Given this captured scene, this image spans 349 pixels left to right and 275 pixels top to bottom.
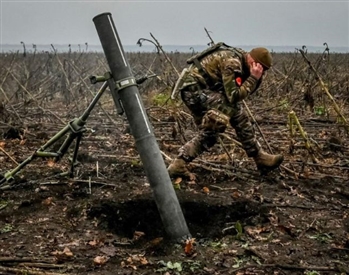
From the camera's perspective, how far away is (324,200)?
18.0 feet

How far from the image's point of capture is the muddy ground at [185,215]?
3.97 m

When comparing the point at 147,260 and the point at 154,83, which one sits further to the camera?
the point at 154,83

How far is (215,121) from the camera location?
5770mm

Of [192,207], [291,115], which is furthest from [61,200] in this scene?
[291,115]

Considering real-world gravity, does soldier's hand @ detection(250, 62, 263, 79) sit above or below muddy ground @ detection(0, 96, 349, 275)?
above

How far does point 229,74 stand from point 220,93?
1.30ft

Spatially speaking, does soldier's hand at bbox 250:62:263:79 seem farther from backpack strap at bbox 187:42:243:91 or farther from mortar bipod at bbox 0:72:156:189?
mortar bipod at bbox 0:72:156:189

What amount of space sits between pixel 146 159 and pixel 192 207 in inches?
50.4

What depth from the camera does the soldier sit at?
225 inches

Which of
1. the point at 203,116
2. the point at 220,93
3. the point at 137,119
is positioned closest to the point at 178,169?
the point at 203,116

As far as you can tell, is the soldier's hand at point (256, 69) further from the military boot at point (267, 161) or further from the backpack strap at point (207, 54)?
the military boot at point (267, 161)

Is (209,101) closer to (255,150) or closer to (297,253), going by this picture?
(255,150)

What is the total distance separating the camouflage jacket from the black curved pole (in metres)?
1.69

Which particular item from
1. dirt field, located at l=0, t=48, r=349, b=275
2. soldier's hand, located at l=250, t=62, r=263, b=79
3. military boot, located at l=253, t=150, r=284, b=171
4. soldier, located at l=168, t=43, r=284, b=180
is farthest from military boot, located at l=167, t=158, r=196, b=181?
soldier's hand, located at l=250, t=62, r=263, b=79
